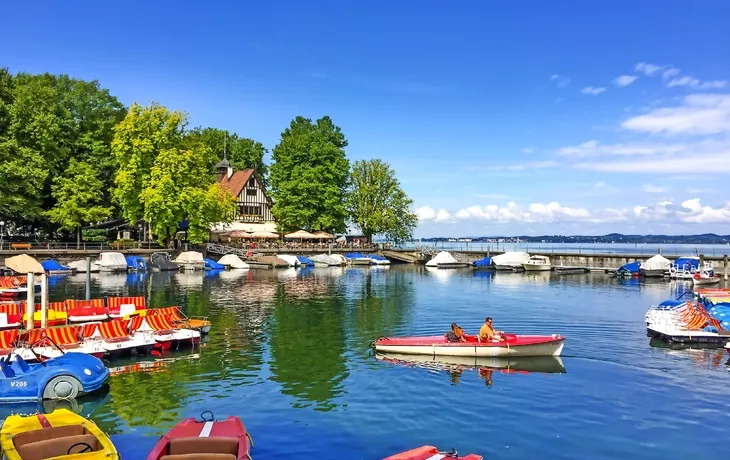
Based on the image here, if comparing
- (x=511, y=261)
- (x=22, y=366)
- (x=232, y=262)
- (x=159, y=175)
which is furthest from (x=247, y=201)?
(x=22, y=366)

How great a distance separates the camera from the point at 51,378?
727 inches

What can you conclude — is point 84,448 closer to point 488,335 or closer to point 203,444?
point 203,444

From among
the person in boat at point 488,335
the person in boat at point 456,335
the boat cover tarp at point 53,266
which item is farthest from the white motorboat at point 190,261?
the person in boat at point 488,335

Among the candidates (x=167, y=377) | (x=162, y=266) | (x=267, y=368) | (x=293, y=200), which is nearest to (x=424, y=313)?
(x=267, y=368)

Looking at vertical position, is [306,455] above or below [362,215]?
below

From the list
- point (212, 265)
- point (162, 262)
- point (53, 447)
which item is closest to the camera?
point (53, 447)

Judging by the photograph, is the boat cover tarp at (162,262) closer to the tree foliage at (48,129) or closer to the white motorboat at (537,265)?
the tree foliage at (48,129)

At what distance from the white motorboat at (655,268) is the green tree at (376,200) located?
139ft

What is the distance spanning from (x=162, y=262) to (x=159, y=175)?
10.5m

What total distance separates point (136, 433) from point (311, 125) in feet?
307

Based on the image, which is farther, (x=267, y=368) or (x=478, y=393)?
(x=267, y=368)

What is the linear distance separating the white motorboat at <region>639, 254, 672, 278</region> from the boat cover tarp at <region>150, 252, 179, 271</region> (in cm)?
5987

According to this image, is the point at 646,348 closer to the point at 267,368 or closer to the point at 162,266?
the point at 267,368

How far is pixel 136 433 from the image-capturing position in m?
15.8
